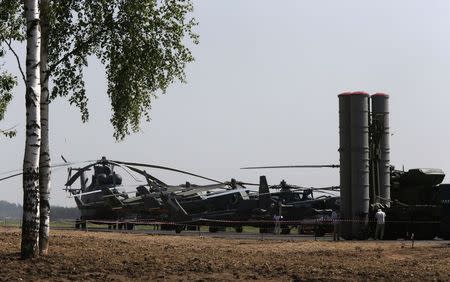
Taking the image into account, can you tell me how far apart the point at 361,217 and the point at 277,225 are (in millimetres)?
9134

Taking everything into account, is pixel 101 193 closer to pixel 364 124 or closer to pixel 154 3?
pixel 364 124

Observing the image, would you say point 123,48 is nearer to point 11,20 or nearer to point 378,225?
point 11,20

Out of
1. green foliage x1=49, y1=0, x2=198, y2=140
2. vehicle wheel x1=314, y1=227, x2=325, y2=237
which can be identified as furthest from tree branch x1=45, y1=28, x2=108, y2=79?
vehicle wheel x1=314, y1=227, x2=325, y2=237

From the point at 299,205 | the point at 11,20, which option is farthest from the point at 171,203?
the point at 11,20

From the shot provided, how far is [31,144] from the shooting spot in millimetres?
15734

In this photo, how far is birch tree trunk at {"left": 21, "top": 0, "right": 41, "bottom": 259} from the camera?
15.8m

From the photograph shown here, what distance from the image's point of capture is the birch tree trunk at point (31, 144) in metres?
15.8

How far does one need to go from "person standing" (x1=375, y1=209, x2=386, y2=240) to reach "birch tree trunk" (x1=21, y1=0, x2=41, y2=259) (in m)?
20.2

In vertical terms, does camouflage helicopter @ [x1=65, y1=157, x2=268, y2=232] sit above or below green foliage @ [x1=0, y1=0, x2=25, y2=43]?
below

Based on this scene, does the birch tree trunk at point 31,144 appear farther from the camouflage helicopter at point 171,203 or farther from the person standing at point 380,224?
the camouflage helicopter at point 171,203

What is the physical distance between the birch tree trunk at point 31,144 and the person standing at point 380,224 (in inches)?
795

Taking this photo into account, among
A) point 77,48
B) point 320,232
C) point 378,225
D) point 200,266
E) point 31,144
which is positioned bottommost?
point 200,266

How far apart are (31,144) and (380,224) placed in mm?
21196

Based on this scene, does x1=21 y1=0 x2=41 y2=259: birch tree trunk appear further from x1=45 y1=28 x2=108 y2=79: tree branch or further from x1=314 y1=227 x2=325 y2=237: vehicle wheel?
x1=314 y1=227 x2=325 y2=237: vehicle wheel
